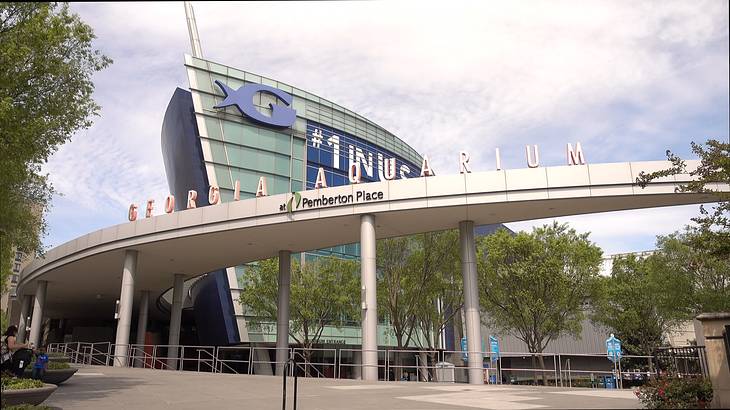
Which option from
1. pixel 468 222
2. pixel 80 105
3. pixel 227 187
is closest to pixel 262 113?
pixel 227 187

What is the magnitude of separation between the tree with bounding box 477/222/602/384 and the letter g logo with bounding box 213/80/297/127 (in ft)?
85.4

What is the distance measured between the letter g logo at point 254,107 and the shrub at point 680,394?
42509 mm

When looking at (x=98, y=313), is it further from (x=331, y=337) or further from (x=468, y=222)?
(x=468, y=222)

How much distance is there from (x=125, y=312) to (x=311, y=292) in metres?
10.8

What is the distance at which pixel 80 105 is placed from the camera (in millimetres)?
16391

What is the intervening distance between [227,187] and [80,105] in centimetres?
2879

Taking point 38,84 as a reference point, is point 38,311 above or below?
below

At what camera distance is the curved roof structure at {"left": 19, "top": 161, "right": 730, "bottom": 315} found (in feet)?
71.8

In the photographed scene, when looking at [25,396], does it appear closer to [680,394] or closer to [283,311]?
[680,394]

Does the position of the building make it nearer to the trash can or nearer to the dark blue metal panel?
the dark blue metal panel

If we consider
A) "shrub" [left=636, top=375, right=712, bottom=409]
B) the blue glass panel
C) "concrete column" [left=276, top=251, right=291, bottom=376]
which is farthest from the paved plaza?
the blue glass panel

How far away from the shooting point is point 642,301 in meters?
35.1

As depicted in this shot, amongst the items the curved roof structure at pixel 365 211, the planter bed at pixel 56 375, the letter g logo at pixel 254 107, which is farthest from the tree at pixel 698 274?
the letter g logo at pixel 254 107

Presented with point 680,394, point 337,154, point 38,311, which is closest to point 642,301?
point 680,394
